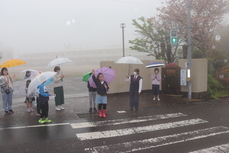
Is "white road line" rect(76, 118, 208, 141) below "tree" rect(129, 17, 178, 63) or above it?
below

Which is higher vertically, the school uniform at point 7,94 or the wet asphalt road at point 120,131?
the school uniform at point 7,94

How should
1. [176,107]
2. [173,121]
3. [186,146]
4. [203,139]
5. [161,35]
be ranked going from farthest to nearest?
1. [161,35]
2. [176,107]
3. [173,121]
4. [203,139]
5. [186,146]

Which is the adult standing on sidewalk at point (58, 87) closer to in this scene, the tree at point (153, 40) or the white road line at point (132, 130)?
the white road line at point (132, 130)

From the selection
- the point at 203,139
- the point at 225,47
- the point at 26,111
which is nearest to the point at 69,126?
the point at 26,111

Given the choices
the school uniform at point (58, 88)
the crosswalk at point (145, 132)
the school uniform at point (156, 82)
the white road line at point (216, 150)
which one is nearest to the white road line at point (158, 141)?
the crosswalk at point (145, 132)

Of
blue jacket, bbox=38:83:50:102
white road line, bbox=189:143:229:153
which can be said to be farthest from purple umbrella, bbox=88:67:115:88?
white road line, bbox=189:143:229:153

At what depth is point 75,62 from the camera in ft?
345

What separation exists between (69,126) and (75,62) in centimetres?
10040

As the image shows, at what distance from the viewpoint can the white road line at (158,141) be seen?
499 cm

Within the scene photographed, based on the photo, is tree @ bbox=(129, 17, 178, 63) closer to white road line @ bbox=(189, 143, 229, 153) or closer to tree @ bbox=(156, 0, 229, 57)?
tree @ bbox=(156, 0, 229, 57)

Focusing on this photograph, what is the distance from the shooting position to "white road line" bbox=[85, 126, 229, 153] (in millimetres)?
4991

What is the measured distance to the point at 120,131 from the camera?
20.7 ft

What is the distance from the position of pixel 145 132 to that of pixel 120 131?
0.74 m

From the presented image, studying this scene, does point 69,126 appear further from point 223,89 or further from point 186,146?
point 223,89
